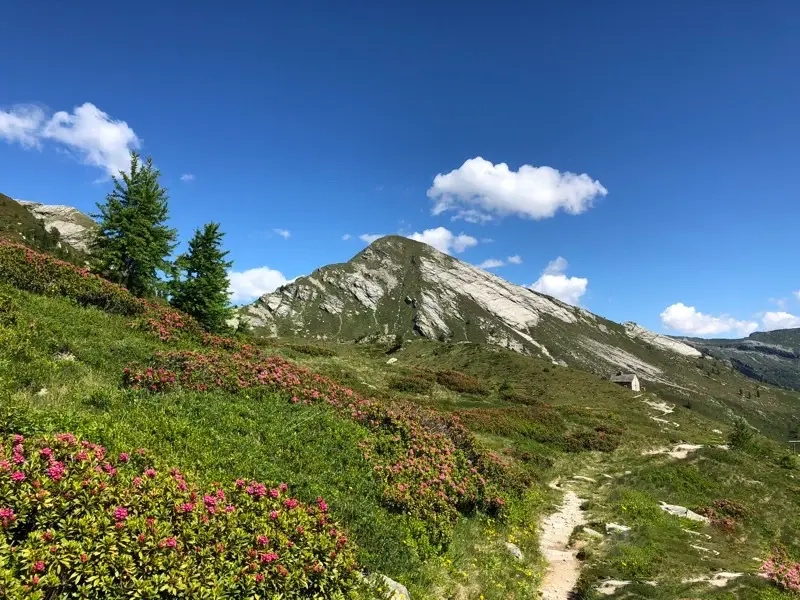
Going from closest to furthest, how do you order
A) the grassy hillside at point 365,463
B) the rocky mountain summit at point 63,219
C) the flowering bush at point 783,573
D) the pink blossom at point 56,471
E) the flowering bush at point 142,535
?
the flowering bush at point 142,535
the pink blossom at point 56,471
the grassy hillside at point 365,463
the flowering bush at point 783,573
the rocky mountain summit at point 63,219

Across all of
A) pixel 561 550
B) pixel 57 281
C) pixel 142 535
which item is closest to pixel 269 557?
pixel 142 535

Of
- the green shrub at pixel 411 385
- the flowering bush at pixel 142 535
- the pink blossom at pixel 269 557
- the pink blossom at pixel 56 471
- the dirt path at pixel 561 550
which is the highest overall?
the pink blossom at pixel 56 471

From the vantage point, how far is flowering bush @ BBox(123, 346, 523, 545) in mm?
13648

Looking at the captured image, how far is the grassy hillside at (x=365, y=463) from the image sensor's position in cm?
1062

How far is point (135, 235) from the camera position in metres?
31.6

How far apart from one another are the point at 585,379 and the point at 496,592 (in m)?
65.7

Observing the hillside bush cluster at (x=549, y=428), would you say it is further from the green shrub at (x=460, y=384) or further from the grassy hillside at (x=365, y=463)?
the green shrub at (x=460, y=384)

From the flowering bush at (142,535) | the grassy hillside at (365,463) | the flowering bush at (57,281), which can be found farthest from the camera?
the flowering bush at (57,281)

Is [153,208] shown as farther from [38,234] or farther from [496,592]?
[38,234]

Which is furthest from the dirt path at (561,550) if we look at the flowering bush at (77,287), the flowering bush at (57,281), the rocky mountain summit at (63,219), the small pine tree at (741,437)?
the rocky mountain summit at (63,219)

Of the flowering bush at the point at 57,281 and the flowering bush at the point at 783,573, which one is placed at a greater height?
the flowering bush at the point at 57,281

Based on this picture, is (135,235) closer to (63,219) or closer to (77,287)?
(77,287)

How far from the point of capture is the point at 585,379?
232ft

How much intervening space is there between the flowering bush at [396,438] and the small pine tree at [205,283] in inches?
661
